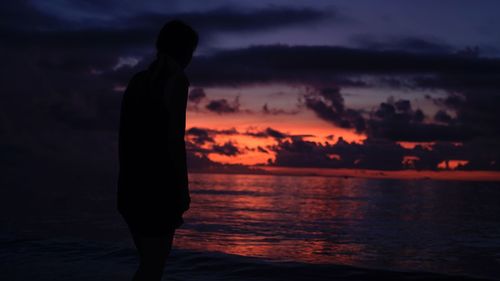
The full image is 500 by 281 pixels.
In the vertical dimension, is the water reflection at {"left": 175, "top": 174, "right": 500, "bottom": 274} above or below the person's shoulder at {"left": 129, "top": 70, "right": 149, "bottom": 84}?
below

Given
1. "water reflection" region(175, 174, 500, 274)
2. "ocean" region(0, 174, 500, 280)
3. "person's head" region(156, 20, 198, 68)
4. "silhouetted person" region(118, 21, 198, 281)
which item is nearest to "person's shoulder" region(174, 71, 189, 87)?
"silhouetted person" region(118, 21, 198, 281)

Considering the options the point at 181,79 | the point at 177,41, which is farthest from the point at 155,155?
the point at 177,41

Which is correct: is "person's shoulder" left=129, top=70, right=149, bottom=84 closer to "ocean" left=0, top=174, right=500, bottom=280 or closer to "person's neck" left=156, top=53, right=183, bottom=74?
"person's neck" left=156, top=53, right=183, bottom=74

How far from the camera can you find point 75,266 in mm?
8031

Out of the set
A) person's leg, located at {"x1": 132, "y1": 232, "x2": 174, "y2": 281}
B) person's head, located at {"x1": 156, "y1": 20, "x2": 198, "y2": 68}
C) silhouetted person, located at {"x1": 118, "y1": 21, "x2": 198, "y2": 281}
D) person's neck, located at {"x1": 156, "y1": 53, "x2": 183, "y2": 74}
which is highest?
person's head, located at {"x1": 156, "y1": 20, "x2": 198, "y2": 68}

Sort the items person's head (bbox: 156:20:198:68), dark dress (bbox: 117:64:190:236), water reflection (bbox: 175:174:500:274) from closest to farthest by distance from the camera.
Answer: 1. dark dress (bbox: 117:64:190:236)
2. person's head (bbox: 156:20:198:68)
3. water reflection (bbox: 175:174:500:274)

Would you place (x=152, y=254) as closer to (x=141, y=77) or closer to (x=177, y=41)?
(x=141, y=77)

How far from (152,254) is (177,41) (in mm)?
1208

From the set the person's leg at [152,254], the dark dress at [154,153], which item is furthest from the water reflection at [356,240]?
the dark dress at [154,153]

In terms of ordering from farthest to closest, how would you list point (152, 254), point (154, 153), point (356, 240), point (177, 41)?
point (356, 240)
point (177, 41)
point (152, 254)
point (154, 153)

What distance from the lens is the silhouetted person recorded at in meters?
2.62

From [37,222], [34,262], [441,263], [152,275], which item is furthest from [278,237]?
[152,275]

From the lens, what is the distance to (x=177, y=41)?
2867 mm

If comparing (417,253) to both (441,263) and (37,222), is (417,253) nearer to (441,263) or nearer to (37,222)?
(441,263)
